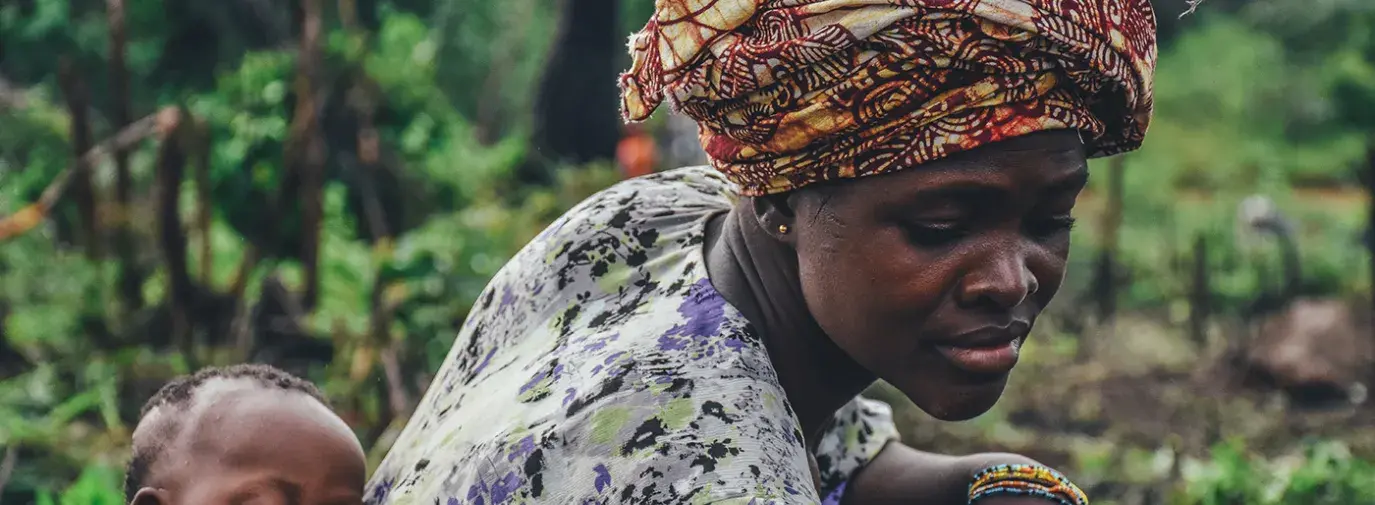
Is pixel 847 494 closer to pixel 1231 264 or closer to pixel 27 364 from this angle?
pixel 27 364

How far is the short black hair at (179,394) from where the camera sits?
83.7 inches

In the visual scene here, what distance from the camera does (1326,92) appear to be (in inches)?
338

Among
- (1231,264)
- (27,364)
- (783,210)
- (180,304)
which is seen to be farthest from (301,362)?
(1231,264)

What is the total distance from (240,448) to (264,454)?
0.11 ft

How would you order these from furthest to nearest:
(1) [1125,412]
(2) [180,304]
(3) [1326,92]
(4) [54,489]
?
1. (3) [1326,92]
2. (1) [1125,412]
3. (2) [180,304]
4. (4) [54,489]

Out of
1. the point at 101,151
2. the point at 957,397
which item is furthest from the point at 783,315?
the point at 101,151

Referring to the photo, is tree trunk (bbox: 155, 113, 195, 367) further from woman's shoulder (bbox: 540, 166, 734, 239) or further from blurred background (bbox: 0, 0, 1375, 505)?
woman's shoulder (bbox: 540, 166, 734, 239)

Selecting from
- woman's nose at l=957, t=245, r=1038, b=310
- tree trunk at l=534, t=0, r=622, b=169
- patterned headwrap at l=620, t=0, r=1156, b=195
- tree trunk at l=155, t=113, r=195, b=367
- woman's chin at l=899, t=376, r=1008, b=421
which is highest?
patterned headwrap at l=620, t=0, r=1156, b=195

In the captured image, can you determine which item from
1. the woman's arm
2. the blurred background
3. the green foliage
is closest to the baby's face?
the woman's arm

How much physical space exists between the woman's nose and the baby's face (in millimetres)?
938

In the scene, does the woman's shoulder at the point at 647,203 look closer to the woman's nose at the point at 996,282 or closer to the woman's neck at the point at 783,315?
the woman's neck at the point at 783,315

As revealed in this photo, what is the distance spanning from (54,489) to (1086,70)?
153 inches

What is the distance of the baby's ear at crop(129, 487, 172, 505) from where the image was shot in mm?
2088

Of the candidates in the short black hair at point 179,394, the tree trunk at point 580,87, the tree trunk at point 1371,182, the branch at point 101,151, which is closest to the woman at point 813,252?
the short black hair at point 179,394
